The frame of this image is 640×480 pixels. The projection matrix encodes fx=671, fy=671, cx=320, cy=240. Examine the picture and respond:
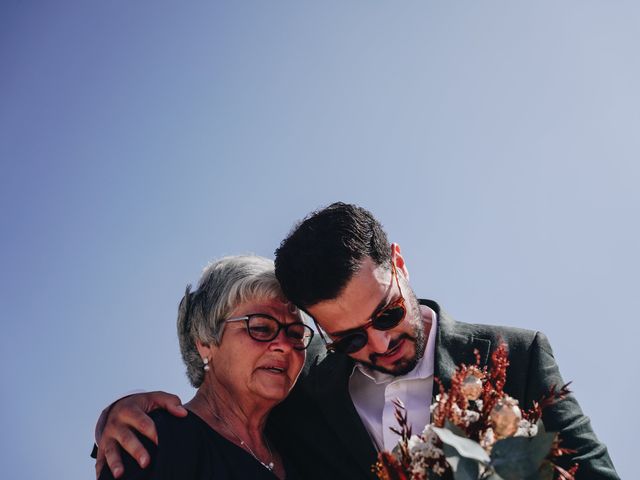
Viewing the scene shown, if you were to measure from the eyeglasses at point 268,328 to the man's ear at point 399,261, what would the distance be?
0.77 m

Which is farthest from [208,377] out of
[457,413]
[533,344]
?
[457,413]

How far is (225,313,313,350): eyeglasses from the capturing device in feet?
14.6

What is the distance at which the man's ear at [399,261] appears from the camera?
4477 mm

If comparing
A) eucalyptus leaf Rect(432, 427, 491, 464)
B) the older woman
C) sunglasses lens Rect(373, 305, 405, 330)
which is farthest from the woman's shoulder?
eucalyptus leaf Rect(432, 427, 491, 464)

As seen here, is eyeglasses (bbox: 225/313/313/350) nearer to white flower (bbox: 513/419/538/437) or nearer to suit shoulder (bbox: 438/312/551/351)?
suit shoulder (bbox: 438/312/551/351)

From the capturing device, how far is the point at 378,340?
4191 millimetres

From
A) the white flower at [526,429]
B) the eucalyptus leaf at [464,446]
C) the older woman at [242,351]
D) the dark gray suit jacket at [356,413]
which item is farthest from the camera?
→ the older woman at [242,351]

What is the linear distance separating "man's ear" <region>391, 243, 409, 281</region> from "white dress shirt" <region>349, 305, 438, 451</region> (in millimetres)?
359

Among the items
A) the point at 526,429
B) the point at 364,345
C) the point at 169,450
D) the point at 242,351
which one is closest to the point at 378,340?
the point at 364,345

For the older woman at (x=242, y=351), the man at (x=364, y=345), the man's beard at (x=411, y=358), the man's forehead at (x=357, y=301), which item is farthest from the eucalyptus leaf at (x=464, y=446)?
the older woman at (x=242, y=351)

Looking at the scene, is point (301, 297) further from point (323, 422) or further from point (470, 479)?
point (470, 479)

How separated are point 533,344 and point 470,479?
6.43 ft

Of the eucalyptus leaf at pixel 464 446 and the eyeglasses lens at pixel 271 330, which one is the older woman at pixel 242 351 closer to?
the eyeglasses lens at pixel 271 330

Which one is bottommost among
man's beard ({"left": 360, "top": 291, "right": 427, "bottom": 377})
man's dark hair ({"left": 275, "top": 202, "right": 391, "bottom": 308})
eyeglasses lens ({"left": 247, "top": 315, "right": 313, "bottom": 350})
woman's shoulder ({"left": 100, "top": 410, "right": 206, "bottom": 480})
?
woman's shoulder ({"left": 100, "top": 410, "right": 206, "bottom": 480})
